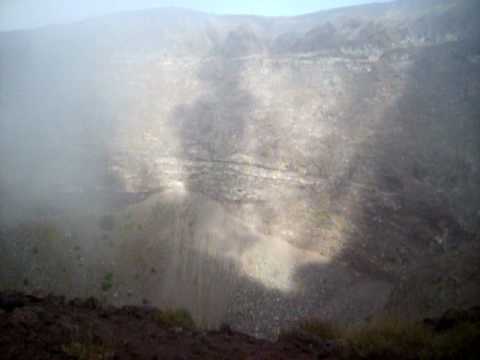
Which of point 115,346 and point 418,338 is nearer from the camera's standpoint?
point 115,346

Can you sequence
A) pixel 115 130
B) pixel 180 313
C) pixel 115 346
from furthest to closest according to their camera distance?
pixel 115 130 < pixel 180 313 < pixel 115 346

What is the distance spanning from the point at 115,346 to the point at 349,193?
1606cm

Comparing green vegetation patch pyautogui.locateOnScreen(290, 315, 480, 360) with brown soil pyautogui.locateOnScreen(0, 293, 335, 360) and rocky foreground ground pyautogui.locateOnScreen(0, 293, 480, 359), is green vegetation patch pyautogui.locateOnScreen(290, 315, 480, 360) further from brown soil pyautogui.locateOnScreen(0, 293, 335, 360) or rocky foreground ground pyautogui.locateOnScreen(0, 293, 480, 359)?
brown soil pyautogui.locateOnScreen(0, 293, 335, 360)

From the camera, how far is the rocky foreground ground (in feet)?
18.4

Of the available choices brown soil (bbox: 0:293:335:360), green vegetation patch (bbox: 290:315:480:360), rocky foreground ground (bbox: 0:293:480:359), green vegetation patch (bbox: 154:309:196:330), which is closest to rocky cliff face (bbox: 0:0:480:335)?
green vegetation patch (bbox: 154:309:196:330)

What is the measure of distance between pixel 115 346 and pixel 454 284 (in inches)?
491

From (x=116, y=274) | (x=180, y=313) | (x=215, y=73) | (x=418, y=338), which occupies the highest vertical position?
(x=215, y=73)

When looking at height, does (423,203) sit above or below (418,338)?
below

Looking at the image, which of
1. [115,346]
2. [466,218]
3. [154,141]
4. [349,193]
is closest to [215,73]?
[154,141]

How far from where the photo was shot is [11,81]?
27.8 metres

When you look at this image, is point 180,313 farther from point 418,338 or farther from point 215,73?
point 215,73

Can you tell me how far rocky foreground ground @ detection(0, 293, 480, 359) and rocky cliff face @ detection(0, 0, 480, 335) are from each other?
21.7 feet

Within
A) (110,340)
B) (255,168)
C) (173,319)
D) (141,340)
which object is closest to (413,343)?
(141,340)

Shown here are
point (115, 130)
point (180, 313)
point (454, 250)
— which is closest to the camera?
point (180, 313)
